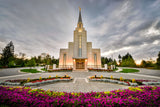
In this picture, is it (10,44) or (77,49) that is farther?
(10,44)

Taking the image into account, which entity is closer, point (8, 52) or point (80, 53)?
point (80, 53)

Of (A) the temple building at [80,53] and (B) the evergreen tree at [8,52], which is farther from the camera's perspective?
(B) the evergreen tree at [8,52]

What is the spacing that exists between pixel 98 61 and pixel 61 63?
651 inches

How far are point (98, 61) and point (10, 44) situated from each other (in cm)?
6026

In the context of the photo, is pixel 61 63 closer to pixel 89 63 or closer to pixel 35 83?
pixel 89 63

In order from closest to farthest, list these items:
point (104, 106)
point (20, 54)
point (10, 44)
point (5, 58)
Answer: point (104, 106)
point (5, 58)
point (10, 44)
point (20, 54)

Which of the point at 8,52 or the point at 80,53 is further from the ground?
the point at 8,52

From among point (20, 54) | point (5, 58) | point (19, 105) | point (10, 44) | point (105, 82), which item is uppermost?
point (10, 44)

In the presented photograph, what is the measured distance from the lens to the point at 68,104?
111 inches

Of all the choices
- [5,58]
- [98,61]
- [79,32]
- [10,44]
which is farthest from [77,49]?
[10,44]

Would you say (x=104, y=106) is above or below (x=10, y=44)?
below

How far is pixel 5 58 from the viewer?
41.1 metres

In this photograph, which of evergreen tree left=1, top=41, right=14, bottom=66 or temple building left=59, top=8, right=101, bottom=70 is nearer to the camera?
temple building left=59, top=8, right=101, bottom=70

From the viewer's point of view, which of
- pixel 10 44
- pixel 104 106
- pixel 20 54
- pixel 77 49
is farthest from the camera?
pixel 20 54
